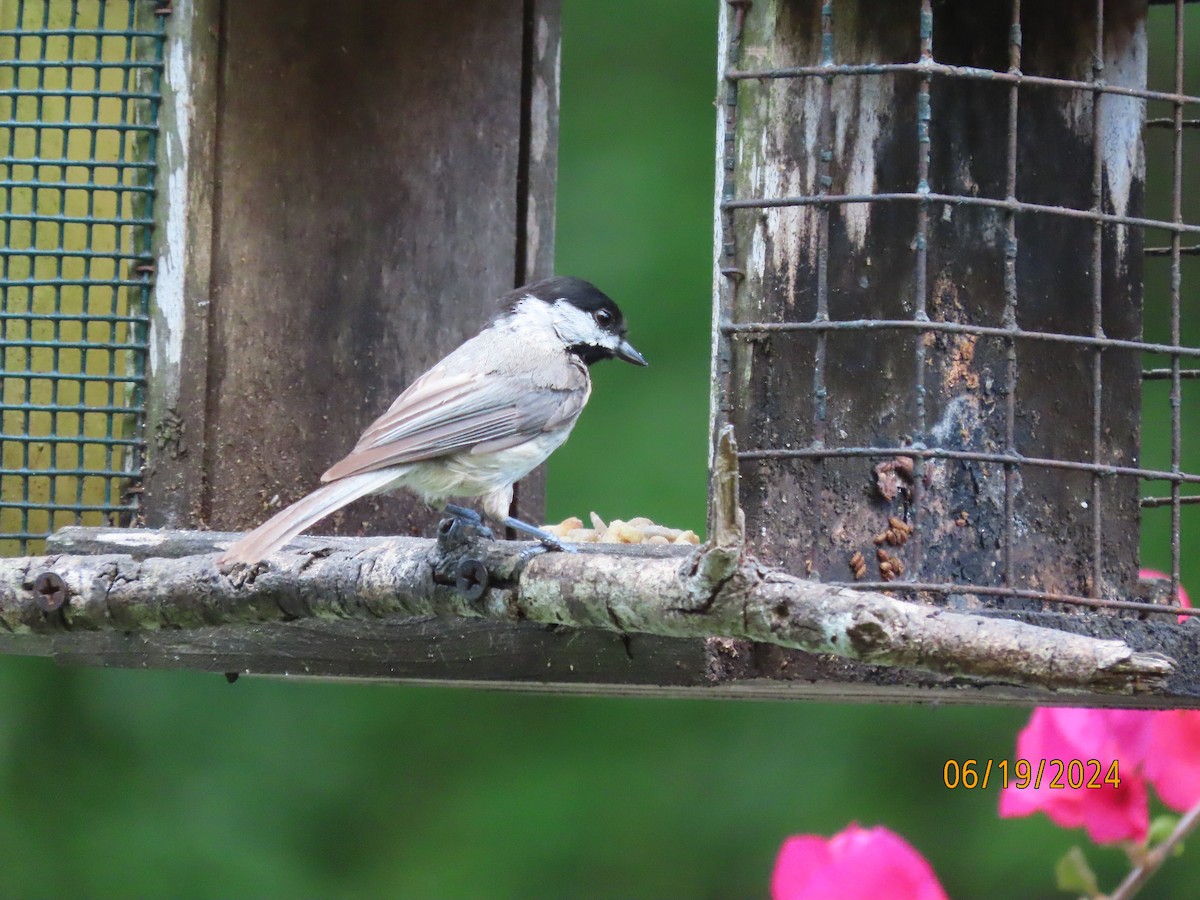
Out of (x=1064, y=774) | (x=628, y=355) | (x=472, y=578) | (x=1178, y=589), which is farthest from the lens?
(x=628, y=355)

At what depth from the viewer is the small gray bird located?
12.7 ft

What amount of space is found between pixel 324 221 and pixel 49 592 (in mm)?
1544

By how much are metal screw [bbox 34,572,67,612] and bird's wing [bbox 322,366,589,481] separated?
→ 655 millimetres

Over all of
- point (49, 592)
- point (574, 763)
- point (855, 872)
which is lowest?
point (574, 763)

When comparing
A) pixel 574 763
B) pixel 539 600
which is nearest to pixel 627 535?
pixel 539 600

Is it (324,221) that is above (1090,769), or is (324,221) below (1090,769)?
above

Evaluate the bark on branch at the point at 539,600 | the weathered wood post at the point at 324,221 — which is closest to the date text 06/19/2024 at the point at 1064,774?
the bark on branch at the point at 539,600

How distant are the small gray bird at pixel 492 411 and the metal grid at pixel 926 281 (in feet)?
1.90

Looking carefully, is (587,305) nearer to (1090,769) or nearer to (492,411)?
(492,411)

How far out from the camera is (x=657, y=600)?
2705 mm

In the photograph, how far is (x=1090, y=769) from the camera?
3281 mm

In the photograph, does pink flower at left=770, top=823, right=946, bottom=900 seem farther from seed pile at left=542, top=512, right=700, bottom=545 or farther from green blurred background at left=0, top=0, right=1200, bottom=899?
green blurred background at left=0, top=0, right=1200, bottom=899

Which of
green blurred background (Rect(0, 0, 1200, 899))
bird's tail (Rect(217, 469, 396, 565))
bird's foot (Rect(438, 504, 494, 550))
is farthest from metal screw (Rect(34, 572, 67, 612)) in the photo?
green blurred background (Rect(0, 0, 1200, 899))

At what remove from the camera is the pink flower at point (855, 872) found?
104 inches
